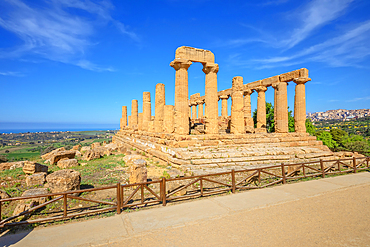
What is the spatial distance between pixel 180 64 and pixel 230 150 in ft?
22.4

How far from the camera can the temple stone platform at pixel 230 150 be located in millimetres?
10983

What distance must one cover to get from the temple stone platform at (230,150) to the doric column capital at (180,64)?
492 cm

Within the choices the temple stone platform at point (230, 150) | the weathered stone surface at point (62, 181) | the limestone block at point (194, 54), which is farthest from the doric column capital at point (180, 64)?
the weathered stone surface at point (62, 181)

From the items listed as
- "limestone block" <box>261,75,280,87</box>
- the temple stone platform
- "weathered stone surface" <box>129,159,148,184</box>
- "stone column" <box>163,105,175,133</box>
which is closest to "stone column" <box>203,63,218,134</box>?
the temple stone platform

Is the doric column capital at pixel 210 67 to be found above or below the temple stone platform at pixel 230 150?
above

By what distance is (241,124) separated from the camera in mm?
16406

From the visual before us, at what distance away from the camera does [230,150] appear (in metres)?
12.9

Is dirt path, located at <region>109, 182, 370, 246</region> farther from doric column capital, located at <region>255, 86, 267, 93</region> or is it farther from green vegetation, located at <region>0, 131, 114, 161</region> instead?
green vegetation, located at <region>0, 131, 114, 161</region>

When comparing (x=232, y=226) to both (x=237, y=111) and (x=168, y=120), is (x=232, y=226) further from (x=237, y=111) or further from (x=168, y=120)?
(x=168, y=120)

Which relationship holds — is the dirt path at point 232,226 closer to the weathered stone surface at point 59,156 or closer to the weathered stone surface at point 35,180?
the weathered stone surface at point 35,180

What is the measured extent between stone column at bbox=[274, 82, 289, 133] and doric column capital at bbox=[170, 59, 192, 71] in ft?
33.1

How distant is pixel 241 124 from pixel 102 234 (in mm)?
13667

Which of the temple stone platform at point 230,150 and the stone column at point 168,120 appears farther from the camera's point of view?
the stone column at point 168,120

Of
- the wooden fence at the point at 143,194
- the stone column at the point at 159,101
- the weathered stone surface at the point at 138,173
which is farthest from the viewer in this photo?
the stone column at the point at 159,101
